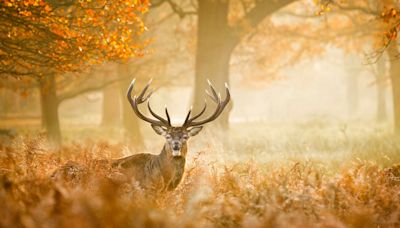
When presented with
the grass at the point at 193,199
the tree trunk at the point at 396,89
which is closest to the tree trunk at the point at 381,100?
the tree trunk at the point at 396,89

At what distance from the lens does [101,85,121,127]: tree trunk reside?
2739 cm

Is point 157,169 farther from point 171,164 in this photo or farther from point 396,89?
point 396,89

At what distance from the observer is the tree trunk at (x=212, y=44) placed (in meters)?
15.9

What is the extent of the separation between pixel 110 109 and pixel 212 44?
13.2 meters

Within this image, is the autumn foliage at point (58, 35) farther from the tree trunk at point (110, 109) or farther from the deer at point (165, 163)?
the tree trunk at point (110, 109)

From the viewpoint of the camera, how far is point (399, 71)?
60.7 feet

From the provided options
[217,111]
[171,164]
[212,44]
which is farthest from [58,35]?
[212,44]

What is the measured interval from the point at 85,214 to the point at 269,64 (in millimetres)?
19276

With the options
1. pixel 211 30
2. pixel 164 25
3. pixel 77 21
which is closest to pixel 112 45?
pixel 77 21

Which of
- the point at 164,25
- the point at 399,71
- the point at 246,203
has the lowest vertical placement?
the point at 246,203

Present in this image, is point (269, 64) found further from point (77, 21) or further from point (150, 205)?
point (150, 205)

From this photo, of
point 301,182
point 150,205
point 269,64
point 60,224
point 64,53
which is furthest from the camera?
point 269,64

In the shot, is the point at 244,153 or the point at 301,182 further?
the point at 244,153

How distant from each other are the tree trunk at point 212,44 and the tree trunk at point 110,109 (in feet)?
38.6
